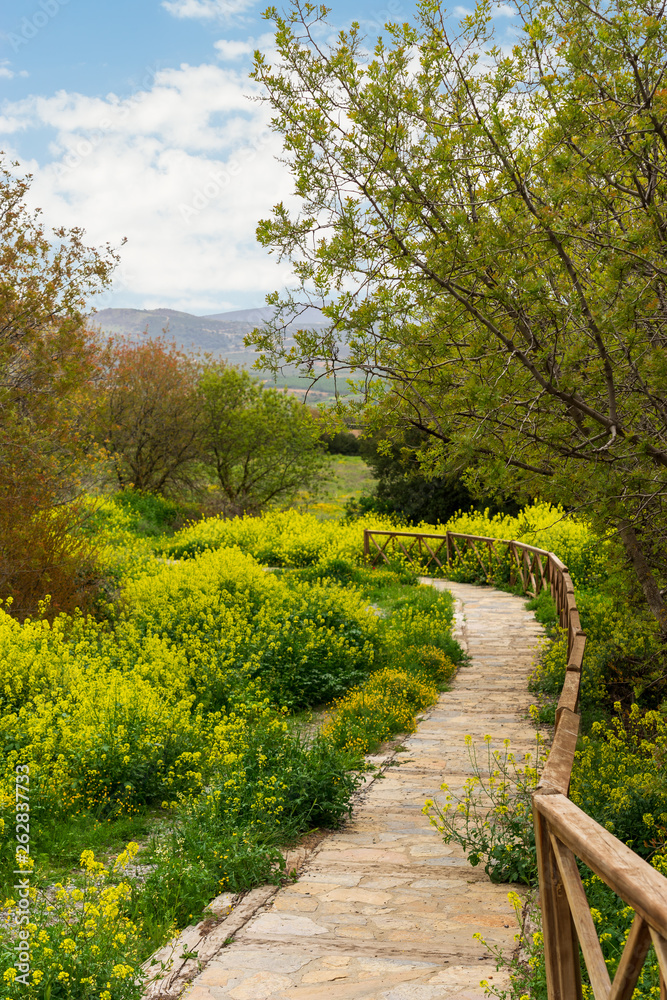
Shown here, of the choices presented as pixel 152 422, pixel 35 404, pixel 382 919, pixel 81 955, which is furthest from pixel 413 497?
pixel 81 955

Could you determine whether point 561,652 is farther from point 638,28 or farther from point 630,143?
point 638,28

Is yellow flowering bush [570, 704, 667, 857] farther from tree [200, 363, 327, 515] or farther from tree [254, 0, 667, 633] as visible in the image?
tree [200, 363, 327, 515]

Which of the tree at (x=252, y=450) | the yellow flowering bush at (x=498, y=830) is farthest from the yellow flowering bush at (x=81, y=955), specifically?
the tree at (x=252, y=450)

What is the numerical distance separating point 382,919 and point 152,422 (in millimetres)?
22198

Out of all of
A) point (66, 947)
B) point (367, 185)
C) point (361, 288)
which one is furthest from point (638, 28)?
point (66, 947)

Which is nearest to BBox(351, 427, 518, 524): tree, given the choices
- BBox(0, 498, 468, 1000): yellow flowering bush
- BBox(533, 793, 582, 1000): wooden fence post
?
BBox(0, 498, 468, 1000): yellow flowering bush

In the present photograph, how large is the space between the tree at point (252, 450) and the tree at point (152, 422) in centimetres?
61

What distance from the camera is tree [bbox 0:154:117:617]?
1026 cm

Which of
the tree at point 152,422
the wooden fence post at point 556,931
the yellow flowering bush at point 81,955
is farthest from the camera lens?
the tree at point 152,422

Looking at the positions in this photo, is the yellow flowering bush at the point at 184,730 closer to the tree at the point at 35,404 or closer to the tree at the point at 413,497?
the tree at the point at 35,404

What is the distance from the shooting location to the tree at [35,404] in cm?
1026

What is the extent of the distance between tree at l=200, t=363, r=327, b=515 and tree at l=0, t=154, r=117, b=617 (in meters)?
13.3

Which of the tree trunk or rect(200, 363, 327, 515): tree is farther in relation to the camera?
rect(200, 363, 327, 515): tree

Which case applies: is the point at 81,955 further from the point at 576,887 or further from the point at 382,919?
the point at 576,887
